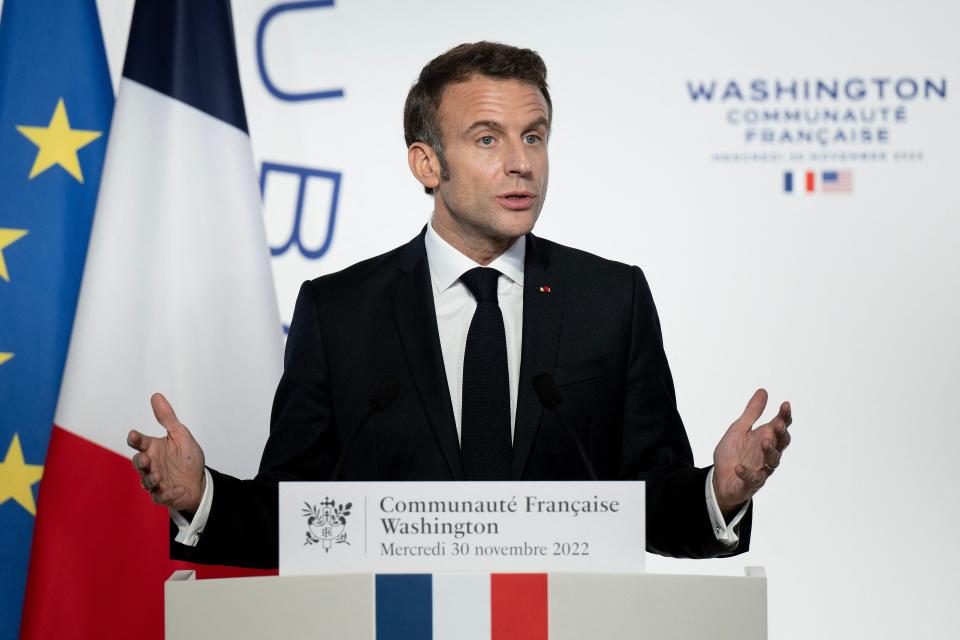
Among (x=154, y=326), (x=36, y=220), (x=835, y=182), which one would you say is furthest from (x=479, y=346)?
(x=835, y=182)

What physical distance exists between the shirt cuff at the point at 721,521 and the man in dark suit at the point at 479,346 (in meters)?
0.09

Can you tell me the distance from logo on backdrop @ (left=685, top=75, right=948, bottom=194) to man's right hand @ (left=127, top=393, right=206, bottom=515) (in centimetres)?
215

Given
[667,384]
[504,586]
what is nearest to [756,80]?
[667,384]

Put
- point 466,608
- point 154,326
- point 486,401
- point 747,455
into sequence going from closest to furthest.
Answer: point 466,608
point 747,455
point 486,401
point 154,326

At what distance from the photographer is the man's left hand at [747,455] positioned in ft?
5.20

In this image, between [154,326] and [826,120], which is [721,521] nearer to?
[154,326]

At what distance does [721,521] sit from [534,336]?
53cm

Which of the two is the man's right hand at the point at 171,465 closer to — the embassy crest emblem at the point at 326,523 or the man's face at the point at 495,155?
the embassy crest emblem at the point at 326,523

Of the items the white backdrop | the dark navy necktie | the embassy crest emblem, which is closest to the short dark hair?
the dark navy necktie

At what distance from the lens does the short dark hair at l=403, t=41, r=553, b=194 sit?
2125 mm

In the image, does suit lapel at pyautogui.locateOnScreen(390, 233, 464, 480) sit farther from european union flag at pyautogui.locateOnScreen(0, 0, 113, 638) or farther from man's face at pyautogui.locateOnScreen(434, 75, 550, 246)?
european union flag at pyautogui.locateOnScreen(0, 0, 113, 638)

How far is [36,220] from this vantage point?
3.02 metres

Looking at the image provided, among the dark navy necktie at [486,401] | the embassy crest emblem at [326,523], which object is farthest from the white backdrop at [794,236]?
the embassy crest emblem at [326,523]

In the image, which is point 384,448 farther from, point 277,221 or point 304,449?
point 277,221
